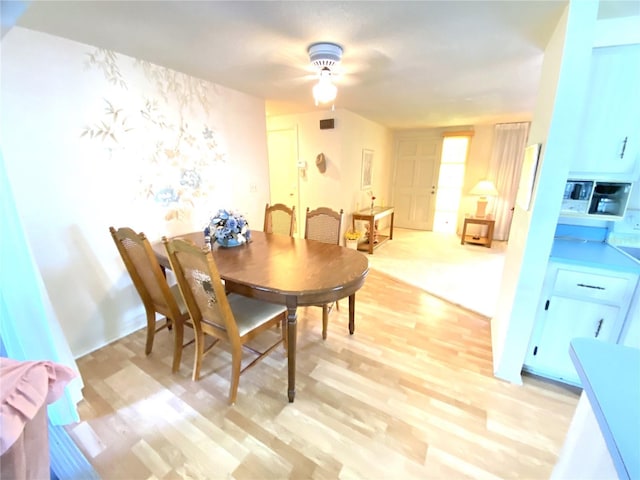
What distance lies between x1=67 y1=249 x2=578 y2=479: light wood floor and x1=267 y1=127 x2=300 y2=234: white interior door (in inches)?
113

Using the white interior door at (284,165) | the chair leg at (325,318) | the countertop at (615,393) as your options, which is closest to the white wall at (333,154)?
the white interior door at (284,165)

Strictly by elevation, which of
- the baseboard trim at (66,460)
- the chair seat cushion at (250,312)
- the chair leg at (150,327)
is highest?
the chair seat cushion at (250,312)

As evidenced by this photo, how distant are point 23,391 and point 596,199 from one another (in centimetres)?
289

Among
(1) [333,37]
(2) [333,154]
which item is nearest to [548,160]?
(1) [333,37]

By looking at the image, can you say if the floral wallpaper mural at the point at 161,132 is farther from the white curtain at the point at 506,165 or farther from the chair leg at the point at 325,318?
the white curtain at the point at 506,165

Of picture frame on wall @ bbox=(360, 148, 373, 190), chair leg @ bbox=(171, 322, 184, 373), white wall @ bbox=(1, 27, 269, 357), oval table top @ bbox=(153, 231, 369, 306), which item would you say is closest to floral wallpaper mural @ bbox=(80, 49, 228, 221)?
white wall @ bbox=(1, 27, 269, 357)

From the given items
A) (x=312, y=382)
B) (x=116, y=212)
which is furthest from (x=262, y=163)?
(x=312, y=382)

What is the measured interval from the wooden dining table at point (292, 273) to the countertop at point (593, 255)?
1.21 meters

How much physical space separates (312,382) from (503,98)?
3.70m

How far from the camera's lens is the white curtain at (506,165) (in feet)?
15.4

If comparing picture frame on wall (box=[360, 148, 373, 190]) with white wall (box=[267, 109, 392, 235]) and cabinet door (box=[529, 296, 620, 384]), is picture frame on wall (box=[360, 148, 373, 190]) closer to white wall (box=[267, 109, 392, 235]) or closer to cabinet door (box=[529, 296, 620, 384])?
white wall (box=[267, 109, 392, 235])

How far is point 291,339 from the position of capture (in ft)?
4.94

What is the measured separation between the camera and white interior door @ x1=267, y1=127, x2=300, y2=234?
14.1ft

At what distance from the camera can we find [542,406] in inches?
61.4
